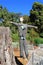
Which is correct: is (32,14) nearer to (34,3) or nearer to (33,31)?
(34,3)

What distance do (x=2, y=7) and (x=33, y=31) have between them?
19.0 feet

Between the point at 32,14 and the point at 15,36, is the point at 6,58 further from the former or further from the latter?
the point at 32,14

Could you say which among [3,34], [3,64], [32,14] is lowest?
[32,14]

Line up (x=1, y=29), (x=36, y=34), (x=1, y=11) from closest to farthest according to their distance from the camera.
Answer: (x=1, y=29), (x=1, y=11), (x=36, y=34)

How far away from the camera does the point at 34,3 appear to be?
118 ft

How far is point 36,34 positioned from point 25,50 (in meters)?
19.9

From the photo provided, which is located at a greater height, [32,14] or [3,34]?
[3,34]

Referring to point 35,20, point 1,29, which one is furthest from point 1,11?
point 1,29

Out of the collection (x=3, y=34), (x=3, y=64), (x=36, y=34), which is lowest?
(x=36, y=34)

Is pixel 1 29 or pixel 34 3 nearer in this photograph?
pixel 1 29

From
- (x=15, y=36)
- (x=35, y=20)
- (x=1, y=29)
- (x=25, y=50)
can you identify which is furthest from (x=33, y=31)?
(x=1, y=29)

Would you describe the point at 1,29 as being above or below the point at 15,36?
above

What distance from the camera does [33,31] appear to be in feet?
103

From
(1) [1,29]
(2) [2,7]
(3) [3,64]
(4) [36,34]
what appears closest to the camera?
(3) [3,64]
